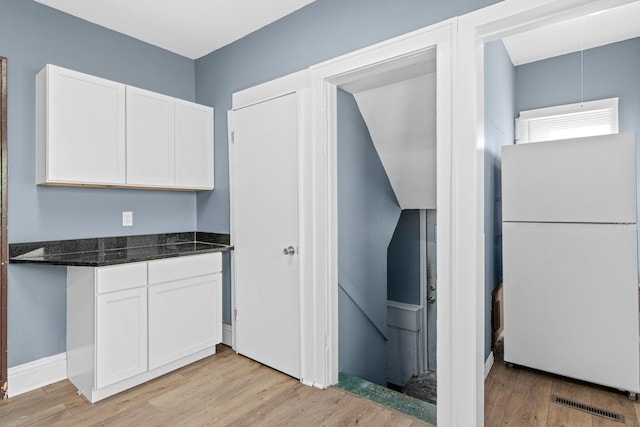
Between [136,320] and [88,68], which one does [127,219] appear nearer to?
[136,320]

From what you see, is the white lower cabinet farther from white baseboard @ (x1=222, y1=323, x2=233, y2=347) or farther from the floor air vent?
the floor air vent

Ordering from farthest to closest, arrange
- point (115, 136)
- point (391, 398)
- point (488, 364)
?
point (488, 364)
point (115, 136)
point (391, 398)

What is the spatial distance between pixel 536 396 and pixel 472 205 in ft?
5.34

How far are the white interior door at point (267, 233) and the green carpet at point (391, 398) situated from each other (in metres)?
0.38

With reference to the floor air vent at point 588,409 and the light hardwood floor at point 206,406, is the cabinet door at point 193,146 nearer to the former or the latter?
the light hardwood floor at point 206,406

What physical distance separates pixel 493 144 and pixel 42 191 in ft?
11.8

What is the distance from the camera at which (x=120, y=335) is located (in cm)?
231

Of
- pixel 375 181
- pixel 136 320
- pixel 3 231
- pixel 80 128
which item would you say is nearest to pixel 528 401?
pixel 375 181

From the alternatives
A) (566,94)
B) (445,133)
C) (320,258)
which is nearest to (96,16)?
(320,258)

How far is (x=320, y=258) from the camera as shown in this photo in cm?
244

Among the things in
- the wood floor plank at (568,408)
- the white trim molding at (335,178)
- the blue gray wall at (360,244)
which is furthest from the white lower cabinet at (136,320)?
the wood floor plank at (568,408)

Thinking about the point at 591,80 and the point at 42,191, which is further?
the point at 591,80

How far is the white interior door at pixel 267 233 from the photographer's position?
2.57 m

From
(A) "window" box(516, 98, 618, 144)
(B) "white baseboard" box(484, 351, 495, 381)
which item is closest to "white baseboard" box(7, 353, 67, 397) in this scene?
(B) "white baseboard" box(484, 351, 495, 381)
